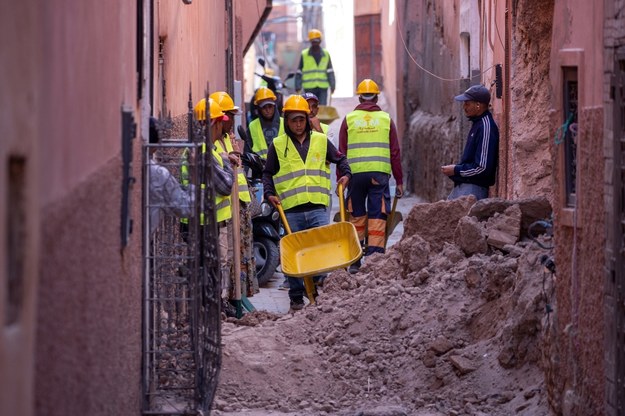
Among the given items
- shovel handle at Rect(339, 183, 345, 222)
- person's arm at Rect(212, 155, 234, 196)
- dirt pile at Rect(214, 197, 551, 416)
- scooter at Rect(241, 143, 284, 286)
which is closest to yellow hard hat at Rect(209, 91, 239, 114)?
person's arm at Rect(212, 155, 234, 196)

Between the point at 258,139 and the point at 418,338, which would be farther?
the point at 258,139

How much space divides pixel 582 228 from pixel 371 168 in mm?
6772

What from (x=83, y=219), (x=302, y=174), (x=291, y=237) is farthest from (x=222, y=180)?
(x=83, y=219)

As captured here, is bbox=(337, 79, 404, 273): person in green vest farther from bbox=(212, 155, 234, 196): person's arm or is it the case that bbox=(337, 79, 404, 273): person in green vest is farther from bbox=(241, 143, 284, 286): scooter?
bbox=(212, 155, 234, 196): person's arm

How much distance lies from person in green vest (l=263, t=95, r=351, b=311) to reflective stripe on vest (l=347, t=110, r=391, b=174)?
5.15 ft

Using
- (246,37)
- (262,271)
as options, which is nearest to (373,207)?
(262,271)

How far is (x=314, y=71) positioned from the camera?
2844cm

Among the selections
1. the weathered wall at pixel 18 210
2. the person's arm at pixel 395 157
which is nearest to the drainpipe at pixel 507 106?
the person's arm at pixel 395 157

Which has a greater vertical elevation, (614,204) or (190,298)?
(614,204)

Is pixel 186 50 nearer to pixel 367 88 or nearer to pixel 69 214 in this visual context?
pixel 367 88

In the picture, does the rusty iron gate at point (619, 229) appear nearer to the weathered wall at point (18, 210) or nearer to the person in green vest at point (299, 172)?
the weathered wall at point (18, 210)

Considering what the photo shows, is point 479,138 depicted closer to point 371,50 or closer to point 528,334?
point 528,334

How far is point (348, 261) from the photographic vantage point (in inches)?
444

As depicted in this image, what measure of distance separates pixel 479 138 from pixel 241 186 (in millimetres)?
2314
